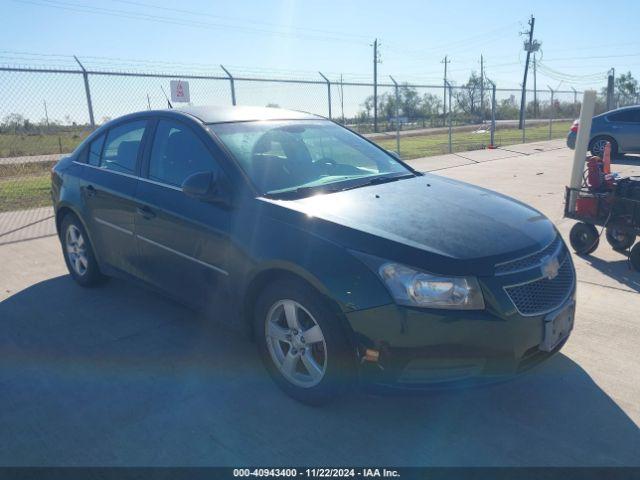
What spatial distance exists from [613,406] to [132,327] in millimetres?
3226

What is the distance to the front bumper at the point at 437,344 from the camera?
8.16 ft

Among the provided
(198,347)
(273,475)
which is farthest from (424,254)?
(198,347)

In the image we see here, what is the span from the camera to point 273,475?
247 cm

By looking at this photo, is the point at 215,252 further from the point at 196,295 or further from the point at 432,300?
the point at 432,300

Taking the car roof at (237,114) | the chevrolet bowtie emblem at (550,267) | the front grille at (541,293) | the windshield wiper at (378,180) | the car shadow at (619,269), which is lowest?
the car shadow at (619,269)

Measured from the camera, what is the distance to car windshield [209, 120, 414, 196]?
3400 mm

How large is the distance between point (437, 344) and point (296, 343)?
0.80 m

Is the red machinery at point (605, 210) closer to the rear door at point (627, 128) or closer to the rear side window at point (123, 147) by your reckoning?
the rear side window at point (123, 147)

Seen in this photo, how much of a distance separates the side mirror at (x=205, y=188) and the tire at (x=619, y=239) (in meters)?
4.33

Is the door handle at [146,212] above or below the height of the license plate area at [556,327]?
above

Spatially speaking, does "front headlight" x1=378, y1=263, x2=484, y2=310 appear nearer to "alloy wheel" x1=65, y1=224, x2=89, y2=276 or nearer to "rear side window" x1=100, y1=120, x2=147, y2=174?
"rear side window" x1=100, y1=120, x2=147, y2=174

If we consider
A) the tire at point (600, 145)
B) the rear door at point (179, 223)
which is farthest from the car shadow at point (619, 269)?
the tire at point (600, 145)

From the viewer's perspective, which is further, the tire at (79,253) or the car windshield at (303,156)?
the tire at (79,253)

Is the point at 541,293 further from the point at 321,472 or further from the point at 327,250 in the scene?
the point at 321,472
